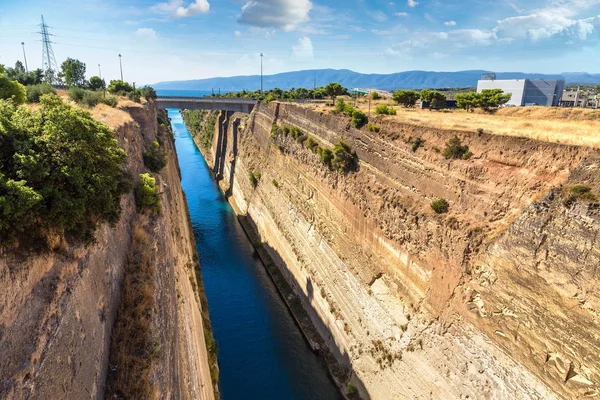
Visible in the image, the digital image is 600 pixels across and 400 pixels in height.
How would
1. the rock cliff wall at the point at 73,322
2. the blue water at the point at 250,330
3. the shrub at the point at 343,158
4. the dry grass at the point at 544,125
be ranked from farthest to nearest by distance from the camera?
1. the shrub at the point at 343,158
2. the blue water at the point at 250,330
3. the dry grass at the point at 544,125
4. the rock cliff wall at the point at 73,322

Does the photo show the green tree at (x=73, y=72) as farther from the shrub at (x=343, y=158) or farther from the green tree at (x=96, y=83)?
the shrub at (x=343, y=158)

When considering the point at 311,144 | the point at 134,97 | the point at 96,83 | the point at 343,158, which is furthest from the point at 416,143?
the point at 96,83

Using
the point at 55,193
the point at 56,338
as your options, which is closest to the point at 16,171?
the point at 55,193

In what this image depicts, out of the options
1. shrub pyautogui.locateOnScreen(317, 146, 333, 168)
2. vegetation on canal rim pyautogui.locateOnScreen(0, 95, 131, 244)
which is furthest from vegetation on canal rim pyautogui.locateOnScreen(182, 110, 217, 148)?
vegetation on canal rim pyautogui.locateOnScreen(0, 95, 131, 244)

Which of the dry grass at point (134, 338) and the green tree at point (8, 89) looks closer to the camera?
the dry grass at point (134, 338)

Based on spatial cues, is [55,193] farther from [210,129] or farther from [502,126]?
[210,129]

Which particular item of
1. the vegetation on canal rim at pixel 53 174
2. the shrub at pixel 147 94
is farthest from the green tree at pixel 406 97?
the shrub at pixel 147 94
